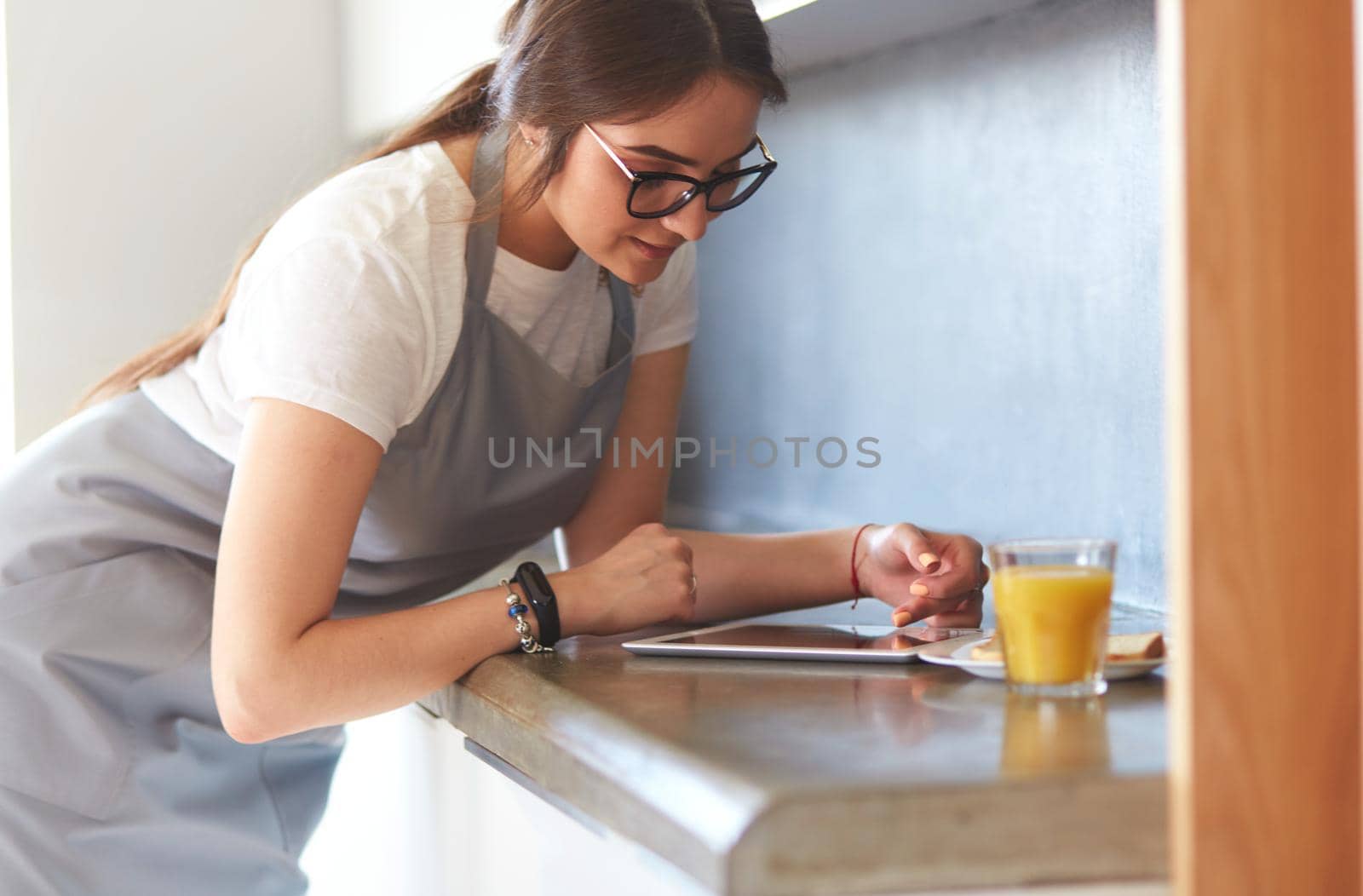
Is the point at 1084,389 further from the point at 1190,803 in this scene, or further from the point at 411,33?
the point at 411,33

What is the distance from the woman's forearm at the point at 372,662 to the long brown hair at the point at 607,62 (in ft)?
1.13

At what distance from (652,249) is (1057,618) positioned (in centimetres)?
50

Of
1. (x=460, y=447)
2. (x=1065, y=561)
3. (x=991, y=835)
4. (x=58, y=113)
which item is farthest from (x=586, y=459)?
(x=58, y=113)

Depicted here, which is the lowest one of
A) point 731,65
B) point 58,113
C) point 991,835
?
point 991,835

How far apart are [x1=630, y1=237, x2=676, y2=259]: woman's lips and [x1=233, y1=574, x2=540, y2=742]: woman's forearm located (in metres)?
0.30

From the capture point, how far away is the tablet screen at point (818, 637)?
910mm

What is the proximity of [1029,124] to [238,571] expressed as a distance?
3.15 feet

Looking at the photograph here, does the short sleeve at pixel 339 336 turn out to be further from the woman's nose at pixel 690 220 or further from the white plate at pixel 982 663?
the white plate at pixel 982 663

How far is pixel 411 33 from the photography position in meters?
1.86

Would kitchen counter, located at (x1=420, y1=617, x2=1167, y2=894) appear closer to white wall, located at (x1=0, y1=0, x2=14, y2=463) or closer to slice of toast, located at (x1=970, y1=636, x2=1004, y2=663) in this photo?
slice of toast, located at (x1=970, y1=636, x2=1004, y2=663)

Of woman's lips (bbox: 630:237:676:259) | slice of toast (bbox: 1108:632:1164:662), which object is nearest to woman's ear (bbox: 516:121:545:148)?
woman's lips (bbox: 630:237:676:259)

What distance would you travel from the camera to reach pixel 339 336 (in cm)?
91

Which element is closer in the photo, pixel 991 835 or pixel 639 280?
pixel 991 835

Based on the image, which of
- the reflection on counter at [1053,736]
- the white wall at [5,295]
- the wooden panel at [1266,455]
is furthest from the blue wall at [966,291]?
the white wall at [5,295]
